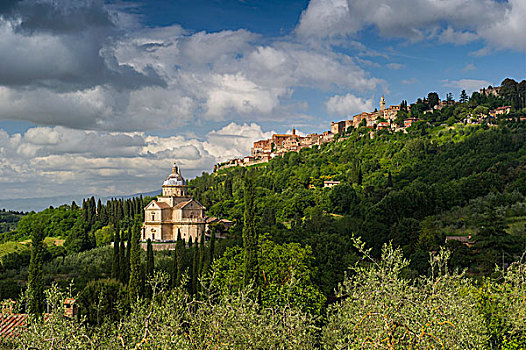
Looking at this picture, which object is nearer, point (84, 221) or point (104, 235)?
point (104, 235)

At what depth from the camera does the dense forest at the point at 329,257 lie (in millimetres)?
10430

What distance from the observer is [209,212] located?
284 feet

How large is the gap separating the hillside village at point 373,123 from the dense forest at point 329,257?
1.92 metres

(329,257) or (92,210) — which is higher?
(92,210)

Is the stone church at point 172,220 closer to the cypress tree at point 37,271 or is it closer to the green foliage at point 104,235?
the green foliage at point 104,235

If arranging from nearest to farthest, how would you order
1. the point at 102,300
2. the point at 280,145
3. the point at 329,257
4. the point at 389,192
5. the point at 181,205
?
the point at 102,300 → the point at 329,257 → the point at 181,205 → the point at 389,192 → the point at 280,145

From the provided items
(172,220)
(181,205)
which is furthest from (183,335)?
(172,220)

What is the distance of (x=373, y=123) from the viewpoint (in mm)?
137625

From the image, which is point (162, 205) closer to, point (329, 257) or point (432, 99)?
point (329, 257)

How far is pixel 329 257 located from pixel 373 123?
362ft

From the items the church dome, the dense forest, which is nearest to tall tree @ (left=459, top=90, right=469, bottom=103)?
the dense forest

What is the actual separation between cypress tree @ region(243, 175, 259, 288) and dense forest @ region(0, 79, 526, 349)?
0.26ft

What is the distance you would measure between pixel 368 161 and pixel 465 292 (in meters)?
84.8

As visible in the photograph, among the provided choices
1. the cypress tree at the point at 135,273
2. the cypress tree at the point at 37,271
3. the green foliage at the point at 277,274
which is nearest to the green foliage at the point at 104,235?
the cypress tree at the point at 135,273
